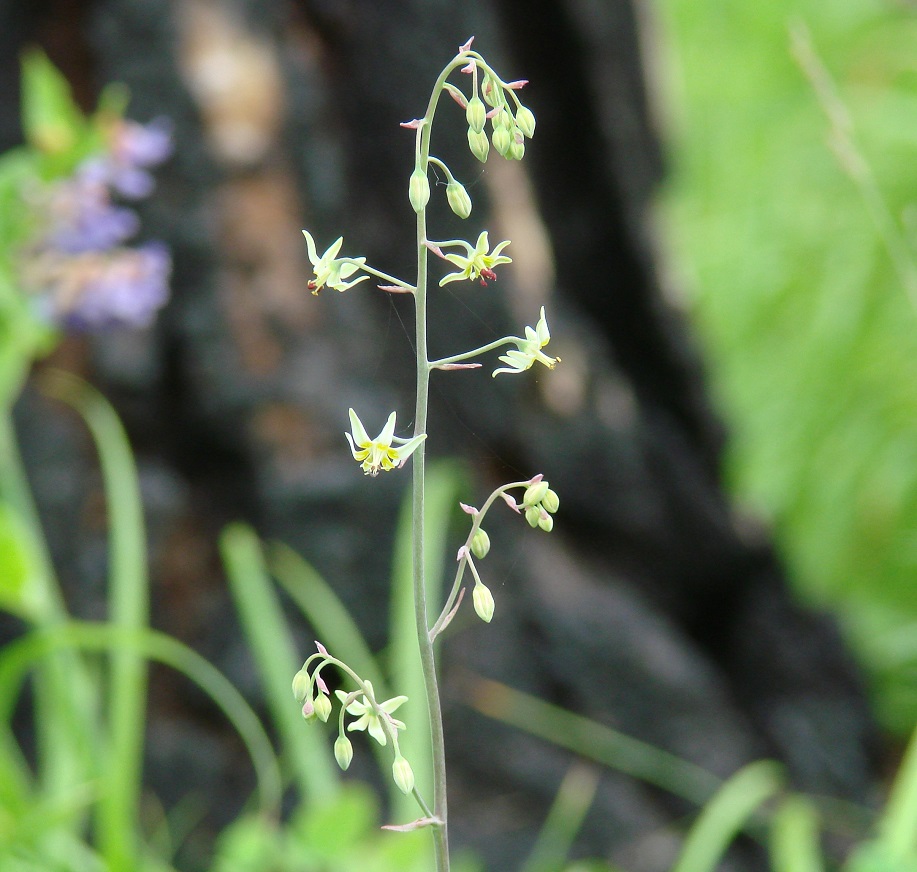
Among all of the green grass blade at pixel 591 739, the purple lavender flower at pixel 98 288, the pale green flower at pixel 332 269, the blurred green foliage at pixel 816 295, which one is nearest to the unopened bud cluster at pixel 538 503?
the pale green flower at pixel 332 269

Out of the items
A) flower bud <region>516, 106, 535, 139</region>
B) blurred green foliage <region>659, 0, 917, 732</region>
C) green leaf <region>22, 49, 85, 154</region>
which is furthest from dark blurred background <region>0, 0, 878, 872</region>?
flower bud <region>516, 106, 535, 139</region>

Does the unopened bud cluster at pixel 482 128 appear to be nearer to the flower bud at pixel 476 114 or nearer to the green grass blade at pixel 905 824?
the flower bud at pixel 476 114

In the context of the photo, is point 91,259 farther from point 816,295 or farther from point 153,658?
point 816,295

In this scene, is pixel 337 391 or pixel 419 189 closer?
pixel 419 189

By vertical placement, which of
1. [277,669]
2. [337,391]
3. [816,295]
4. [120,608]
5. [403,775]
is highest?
[403,775]

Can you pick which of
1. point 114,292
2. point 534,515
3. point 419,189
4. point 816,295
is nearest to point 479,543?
point 534,515

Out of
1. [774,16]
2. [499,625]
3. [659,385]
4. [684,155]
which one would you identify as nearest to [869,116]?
[684,155]

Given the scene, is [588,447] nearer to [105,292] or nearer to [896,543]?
[105,292]

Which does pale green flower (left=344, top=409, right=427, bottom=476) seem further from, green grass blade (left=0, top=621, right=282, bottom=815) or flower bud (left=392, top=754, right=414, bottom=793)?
green grass blade (left=0, top=621, right=282, bottom=815)
